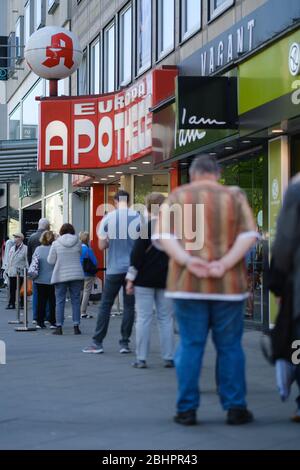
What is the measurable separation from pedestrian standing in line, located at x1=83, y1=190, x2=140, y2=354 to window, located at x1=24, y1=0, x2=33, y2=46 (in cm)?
2397

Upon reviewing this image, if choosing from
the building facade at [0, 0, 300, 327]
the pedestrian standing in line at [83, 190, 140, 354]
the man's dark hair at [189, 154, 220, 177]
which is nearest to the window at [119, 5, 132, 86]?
the building facade at [0, 0, 300, 327]

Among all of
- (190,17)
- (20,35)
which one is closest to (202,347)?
(190,17)

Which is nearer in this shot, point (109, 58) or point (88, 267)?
point (88, 267)

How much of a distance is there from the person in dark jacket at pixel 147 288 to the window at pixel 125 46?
11.0 metres

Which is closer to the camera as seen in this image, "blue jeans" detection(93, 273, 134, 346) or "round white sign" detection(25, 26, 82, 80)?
"blue jeans" detection(93, 273, 134, 346)

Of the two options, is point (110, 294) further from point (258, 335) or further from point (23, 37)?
point (23, 37)

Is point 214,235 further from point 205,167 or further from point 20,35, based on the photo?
point 20,35

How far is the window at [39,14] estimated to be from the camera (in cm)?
2996

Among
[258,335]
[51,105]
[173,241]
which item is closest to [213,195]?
[173,241]

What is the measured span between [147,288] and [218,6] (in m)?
6.31

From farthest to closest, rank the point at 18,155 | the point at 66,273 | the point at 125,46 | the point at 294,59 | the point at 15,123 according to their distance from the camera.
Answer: the point at 15,123, the point at 18,155, the point at 125,46, the point at 66,273, the point at 294,59

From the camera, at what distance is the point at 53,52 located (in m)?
19.0

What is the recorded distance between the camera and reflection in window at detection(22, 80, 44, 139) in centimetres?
3206

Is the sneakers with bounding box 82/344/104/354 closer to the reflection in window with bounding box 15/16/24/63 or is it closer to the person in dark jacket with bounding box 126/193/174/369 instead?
the person in dark jacket with bounding box 126/193/174/369
